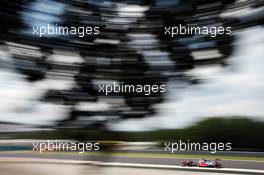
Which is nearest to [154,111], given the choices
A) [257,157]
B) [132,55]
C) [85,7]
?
[132,55]

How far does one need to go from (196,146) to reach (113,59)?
1055 mm

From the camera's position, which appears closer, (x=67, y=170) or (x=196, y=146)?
(x=196, y=146)

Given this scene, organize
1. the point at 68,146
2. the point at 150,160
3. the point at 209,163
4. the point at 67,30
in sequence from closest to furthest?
the point at 67,30, the point at 68,146, the point at 209,163, the point at 150,160

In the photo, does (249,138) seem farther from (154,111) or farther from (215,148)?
(154,111)

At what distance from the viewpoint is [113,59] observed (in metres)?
2.39

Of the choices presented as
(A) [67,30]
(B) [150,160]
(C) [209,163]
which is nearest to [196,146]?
(C) [209,163]

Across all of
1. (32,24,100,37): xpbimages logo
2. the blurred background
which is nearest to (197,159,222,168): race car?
the blurred background

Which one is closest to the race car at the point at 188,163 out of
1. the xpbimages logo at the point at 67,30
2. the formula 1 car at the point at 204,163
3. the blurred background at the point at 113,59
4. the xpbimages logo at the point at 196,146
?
the formula 1 car at the point at 204,163

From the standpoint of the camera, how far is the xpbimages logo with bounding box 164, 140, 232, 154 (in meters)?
3.08

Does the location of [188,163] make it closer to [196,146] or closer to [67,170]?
[196,146]

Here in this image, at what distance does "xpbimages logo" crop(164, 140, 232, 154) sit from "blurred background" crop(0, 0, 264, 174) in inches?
15.7

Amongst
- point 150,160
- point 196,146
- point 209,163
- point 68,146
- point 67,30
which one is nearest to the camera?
point 67,30

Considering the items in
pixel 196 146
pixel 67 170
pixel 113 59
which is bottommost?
pixel 67 170

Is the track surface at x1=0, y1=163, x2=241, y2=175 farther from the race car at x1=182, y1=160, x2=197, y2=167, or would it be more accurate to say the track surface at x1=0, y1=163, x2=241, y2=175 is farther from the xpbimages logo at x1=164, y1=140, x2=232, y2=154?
the xpbimages logo at x1=164, y1=140, x2=232, y2=154
